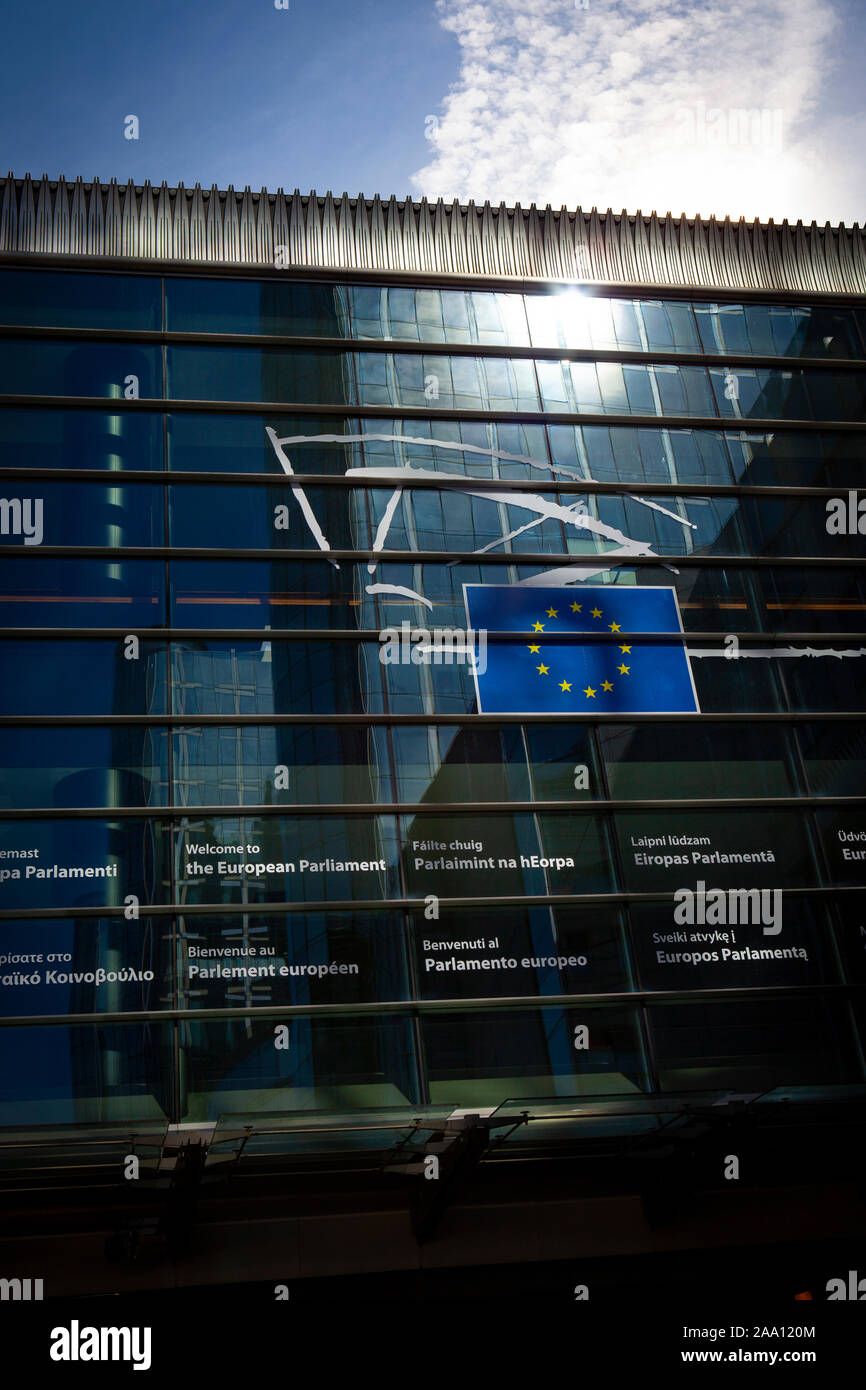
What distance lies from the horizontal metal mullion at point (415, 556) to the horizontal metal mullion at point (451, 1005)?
5.63 metres

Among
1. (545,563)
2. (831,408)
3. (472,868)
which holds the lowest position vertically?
(472,868)

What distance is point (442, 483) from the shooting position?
15781 millimetres

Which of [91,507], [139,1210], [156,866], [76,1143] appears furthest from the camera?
[91,507]

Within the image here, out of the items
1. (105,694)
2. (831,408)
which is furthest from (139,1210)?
(831,408)

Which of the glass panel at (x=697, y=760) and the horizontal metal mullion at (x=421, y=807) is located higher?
the glass panel at (x=697, y=760)

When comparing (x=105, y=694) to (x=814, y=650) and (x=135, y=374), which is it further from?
(x=814, y=650)

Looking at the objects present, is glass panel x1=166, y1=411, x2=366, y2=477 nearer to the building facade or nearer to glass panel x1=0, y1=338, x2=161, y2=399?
the building facade

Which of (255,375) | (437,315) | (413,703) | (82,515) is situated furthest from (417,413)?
(82,515)

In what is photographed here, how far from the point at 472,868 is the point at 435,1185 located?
3479mm

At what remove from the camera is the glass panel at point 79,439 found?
49.5 feet

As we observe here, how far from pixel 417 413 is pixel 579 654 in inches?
162

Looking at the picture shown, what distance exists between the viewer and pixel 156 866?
43.1ft

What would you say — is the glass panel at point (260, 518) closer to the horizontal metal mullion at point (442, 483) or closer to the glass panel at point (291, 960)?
the horizontal metal mullion at point (442, 483)

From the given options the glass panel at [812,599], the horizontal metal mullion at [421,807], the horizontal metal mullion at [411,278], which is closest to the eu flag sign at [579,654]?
the horizontal metal mullion at [421,807]
